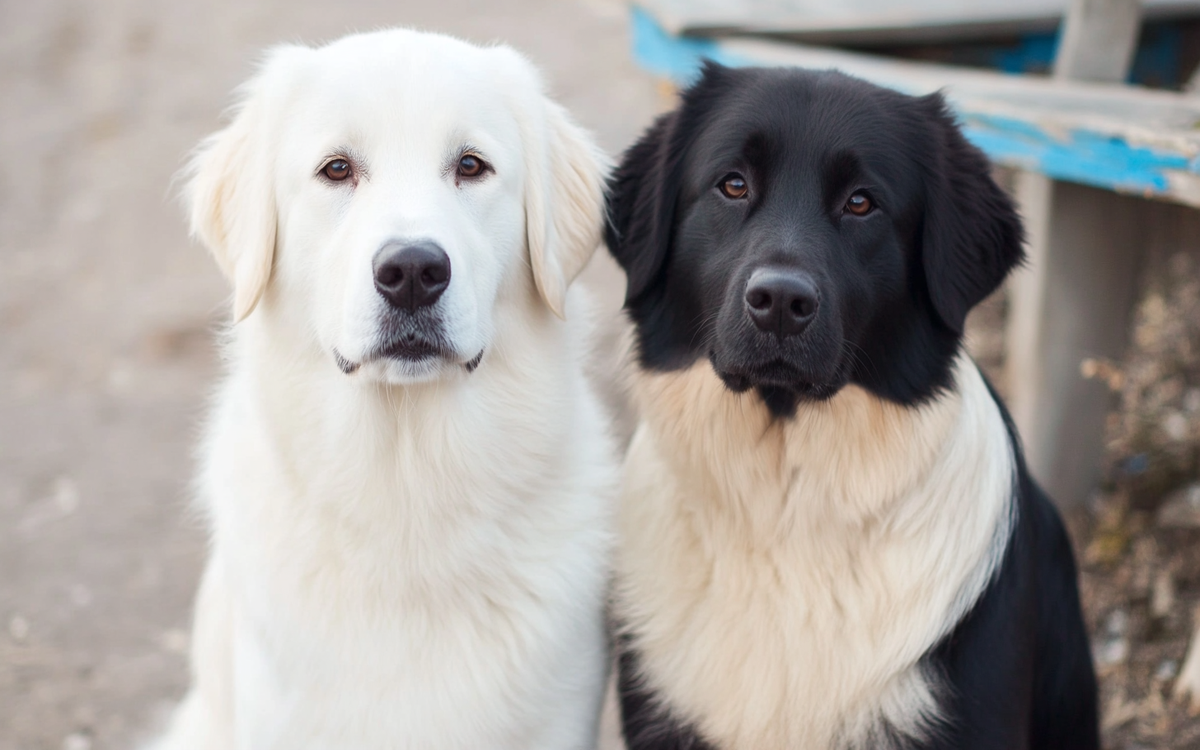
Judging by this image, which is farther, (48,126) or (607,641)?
(48,126)

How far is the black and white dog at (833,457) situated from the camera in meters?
2.52

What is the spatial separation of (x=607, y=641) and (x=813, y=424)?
0.83 meters

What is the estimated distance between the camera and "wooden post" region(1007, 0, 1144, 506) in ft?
13.4

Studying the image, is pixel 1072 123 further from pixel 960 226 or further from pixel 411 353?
pixel 411 353

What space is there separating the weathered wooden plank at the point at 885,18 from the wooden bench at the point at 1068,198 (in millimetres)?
24

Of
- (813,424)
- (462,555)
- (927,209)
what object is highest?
(927,209)

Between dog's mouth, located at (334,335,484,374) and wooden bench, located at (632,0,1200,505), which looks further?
wooden bench, located at (632,0,1200,505)

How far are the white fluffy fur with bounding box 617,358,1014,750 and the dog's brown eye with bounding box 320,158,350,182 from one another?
973mm

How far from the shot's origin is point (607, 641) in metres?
2.89

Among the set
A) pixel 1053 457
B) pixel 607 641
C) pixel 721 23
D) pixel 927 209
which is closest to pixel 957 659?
pixel 607 641

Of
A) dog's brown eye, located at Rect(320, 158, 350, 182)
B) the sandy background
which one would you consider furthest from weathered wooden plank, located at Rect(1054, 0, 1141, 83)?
dog's brown eye, located at Rect(320, 158, 350, 182)

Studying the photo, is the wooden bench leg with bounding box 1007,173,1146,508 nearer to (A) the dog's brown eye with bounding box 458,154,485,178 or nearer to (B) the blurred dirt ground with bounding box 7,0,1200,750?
(B) the blurred dirt ground with bounding box 7,0,1200,750

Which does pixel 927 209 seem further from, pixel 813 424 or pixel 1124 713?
pixel 1124 713

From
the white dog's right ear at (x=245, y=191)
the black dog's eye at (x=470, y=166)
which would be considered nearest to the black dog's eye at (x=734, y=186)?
the black dog's eye at (x=470, y=166)
